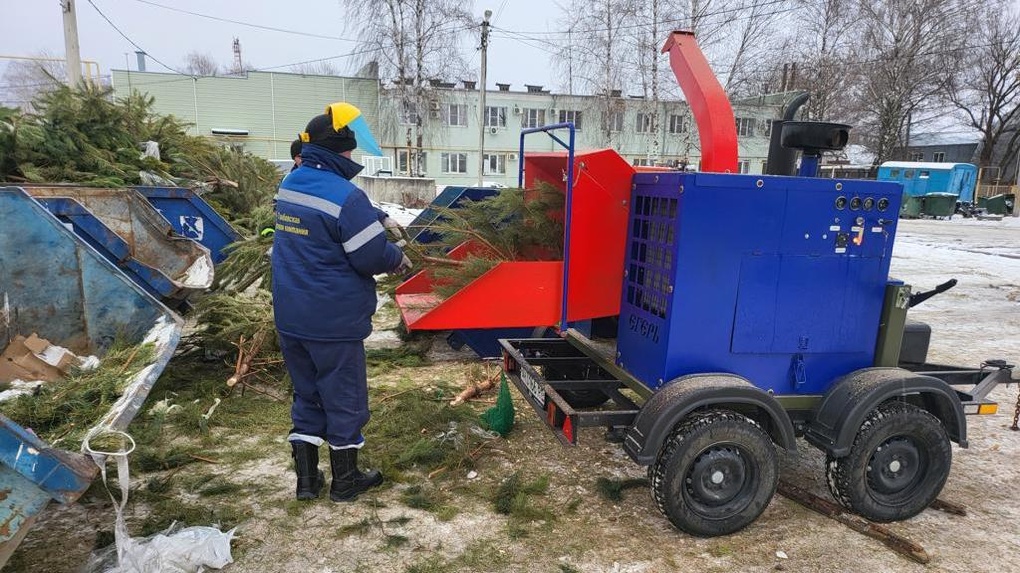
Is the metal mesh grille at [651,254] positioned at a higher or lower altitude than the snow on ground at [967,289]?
higher

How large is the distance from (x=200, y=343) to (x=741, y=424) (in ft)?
14.9

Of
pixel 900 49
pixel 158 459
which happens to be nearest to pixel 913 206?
pixel 900 49

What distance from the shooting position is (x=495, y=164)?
35.1m

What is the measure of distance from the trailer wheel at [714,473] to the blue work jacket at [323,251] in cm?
171

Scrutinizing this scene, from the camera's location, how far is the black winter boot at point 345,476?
3.22 m

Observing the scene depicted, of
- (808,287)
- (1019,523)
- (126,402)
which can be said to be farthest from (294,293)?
(1019,523)

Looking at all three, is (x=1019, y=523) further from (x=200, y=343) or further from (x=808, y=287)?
(x=200, y=343)

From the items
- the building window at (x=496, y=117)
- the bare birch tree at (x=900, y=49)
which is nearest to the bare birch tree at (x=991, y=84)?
the bare birch tree at (x=900, y=49)

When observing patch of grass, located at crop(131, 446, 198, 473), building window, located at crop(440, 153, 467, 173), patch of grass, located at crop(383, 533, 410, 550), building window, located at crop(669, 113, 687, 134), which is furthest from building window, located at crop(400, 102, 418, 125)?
patch of grass, located at crop(383, 533, 410, 550)

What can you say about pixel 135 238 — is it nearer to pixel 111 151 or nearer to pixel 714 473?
pixel 111 151

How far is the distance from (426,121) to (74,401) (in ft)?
93.3

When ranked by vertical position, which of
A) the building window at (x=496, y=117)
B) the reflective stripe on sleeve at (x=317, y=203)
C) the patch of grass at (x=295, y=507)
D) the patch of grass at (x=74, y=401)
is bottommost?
the patch of grass at (x=295, y=507)

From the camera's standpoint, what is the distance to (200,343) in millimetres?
5258

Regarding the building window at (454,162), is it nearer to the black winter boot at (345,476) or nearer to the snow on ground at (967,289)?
the snow on ground at (967,289)
